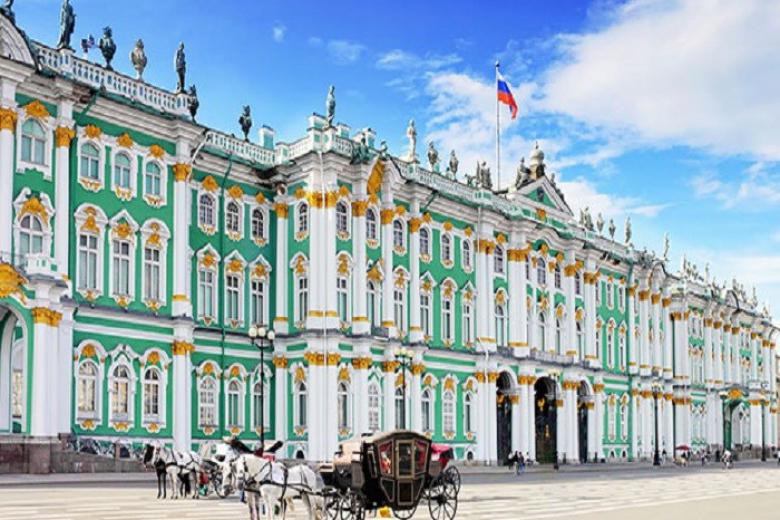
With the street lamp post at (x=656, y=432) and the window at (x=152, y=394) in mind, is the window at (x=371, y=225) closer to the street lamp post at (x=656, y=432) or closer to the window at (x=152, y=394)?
the window at (x=152, y=394)

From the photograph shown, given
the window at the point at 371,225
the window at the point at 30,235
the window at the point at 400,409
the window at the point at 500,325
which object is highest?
the window at the point at 371,225

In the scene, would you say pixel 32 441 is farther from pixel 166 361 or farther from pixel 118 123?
pixel 118 123

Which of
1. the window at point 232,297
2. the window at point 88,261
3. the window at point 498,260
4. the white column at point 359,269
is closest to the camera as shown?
the window at point 88,261

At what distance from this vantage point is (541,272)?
217ft

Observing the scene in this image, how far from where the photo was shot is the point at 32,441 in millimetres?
35375

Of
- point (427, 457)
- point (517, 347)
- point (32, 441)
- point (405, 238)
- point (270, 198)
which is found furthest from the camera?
point (517, 347)

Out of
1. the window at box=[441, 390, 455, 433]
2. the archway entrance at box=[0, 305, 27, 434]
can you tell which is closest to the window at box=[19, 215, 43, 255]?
the archway entrance at box=[0, 305, 27, 434]

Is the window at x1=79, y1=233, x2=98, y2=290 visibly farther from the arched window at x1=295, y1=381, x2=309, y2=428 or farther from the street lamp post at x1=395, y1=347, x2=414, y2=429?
the street lamp post at x1=395, y1=347, x2=414, y2=429

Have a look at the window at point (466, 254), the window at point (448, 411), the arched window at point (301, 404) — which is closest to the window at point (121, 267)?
the arched window at point (301, 404)

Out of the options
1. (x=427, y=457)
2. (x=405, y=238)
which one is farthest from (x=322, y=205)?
(x=427, y=457)

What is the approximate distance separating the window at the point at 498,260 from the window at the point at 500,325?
7.06ft

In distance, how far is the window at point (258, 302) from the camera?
49.5m

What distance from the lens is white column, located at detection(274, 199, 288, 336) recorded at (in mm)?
49719

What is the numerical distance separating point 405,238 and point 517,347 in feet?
38.3
